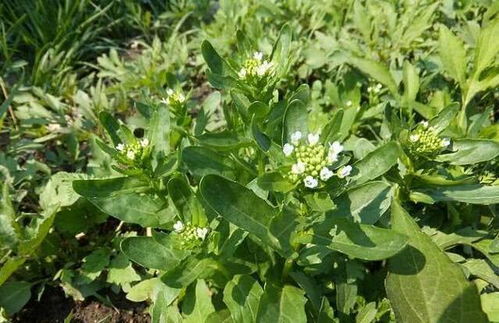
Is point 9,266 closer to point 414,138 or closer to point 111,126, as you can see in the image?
point 111,126

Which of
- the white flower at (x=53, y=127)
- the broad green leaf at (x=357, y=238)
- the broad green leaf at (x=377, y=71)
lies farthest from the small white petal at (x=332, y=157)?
the white flower at (x=53, y=127)

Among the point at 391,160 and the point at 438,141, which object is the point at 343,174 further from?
the point at 438,141

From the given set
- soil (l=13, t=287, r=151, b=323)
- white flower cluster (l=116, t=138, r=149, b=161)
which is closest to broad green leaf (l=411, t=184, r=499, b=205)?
white flower cluster (l=116, t=138, r=149, b=161)

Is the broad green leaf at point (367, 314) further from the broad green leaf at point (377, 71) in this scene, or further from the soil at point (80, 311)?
the broad green leaf at point (377, 71)

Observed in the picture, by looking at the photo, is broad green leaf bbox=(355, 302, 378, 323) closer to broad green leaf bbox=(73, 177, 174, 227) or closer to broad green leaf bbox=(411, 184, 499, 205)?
broad green leaf bbox=(411, 184, 499, 205)

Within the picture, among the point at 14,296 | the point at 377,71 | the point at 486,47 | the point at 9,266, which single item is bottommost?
the point at 14,296

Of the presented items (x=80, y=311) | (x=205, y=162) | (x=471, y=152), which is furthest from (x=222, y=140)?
(x=80, y=311)
